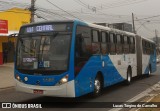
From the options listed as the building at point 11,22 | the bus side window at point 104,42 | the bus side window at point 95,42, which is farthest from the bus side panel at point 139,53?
the building at point 11,22

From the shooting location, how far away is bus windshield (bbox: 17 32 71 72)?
10914 millimetres

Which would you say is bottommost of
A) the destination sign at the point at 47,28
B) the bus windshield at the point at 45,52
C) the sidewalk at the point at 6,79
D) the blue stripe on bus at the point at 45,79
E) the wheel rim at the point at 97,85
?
the sidewalk at the point at 6,79

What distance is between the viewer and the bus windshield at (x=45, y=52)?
35.8ft

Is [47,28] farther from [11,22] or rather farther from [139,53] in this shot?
[11,22]

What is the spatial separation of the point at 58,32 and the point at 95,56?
229cm

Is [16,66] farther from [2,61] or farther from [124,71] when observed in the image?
[2,61]

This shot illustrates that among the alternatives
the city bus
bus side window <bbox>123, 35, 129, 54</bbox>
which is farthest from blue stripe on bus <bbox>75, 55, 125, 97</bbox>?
bus side window <bbox>123, 35, 129, 54</bbox>

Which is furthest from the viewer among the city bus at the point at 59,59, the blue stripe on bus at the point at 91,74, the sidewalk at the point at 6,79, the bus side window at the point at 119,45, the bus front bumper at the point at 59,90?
the sidewalk at the point at 6,79

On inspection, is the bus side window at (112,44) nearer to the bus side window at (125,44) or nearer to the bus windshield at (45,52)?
the bus side window at (125,44)

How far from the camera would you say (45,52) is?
11.1 meters

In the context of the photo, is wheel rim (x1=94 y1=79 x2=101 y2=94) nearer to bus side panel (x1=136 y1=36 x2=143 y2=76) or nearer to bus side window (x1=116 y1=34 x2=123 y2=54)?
bus side window (x1=116 y1=34 x2=123 y2=54)

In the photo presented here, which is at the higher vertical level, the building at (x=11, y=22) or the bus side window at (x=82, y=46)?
the building at (x=11, y=22)

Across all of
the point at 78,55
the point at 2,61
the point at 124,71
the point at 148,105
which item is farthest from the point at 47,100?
the point at 2,61

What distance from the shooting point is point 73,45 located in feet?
36.1
